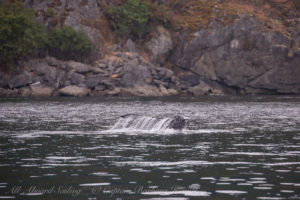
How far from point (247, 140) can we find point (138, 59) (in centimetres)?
9502

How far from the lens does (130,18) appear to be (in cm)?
13525

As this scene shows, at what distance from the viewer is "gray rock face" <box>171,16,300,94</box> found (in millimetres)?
128750

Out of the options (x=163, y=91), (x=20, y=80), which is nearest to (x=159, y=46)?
(x=163, y=91)

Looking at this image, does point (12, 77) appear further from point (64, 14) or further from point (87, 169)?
point (87, 169)

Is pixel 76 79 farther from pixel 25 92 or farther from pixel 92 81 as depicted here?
pixel 25 92

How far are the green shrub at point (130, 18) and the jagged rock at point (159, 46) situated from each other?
12.8 feet

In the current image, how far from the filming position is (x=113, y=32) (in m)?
138

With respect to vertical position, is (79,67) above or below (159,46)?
below

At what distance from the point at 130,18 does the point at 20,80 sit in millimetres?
37119

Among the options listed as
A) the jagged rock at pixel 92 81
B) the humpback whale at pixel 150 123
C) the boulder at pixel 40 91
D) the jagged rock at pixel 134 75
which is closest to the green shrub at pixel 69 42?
the jagged rock at pixel 92 81

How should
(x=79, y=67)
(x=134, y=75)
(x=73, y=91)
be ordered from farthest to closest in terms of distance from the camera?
(x=134, y=75), (x=79, y=67), (x=73, y=91)

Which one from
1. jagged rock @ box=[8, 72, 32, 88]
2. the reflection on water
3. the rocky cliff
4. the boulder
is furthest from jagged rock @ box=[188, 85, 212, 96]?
the reflection on water

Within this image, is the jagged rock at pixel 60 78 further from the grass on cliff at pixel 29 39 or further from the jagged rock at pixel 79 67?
the grass on cliff at pixel 29 39

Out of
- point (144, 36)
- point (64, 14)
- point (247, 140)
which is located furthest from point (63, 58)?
point (247, 140)
